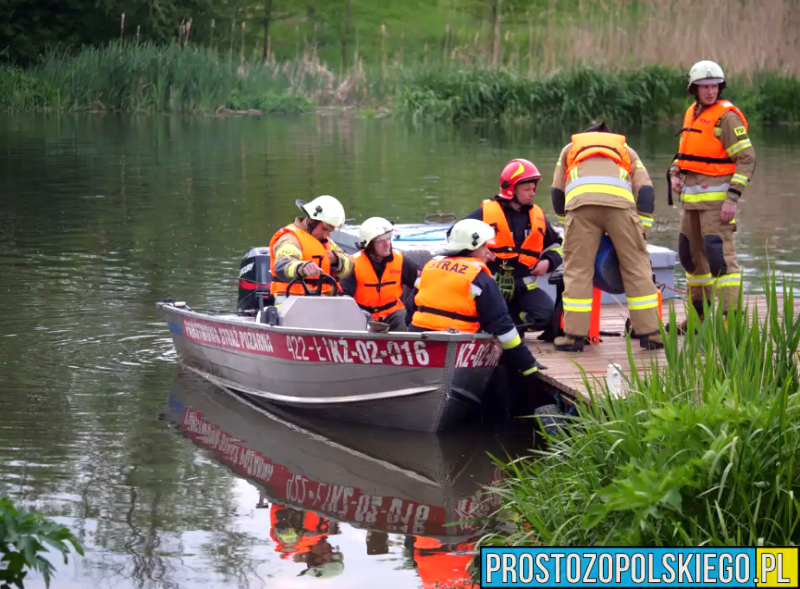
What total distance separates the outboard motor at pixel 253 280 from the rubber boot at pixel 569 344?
2.65 meters

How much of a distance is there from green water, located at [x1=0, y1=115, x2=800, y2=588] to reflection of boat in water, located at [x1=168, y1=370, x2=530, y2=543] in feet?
0.14

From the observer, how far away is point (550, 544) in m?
6.06

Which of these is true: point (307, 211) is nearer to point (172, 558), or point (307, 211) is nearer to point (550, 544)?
point (172, 558)

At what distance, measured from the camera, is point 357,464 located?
29.0ft

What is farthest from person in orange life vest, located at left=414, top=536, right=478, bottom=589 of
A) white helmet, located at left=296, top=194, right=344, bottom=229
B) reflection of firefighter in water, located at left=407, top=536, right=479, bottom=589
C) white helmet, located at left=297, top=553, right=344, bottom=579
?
white helmet, located at left=296, top=194, right=344, bottom=229

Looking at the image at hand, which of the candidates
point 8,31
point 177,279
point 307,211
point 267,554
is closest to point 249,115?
point 8,31

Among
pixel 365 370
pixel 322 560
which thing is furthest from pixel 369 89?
pixel 322 560

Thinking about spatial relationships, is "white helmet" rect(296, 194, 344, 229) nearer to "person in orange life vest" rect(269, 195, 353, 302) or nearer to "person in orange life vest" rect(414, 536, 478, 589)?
"person in orange life vest" rect(269, 195, 353, 302)

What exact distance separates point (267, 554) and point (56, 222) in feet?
41.9

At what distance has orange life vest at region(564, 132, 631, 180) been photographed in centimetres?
944

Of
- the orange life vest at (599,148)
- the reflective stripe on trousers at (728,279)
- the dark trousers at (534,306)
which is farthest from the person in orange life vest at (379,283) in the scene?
the reflective stripe on trousers at (728,279)

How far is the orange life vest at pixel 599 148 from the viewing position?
944cm

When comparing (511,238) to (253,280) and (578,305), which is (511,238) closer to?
(578,305)

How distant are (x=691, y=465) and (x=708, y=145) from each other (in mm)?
4896
